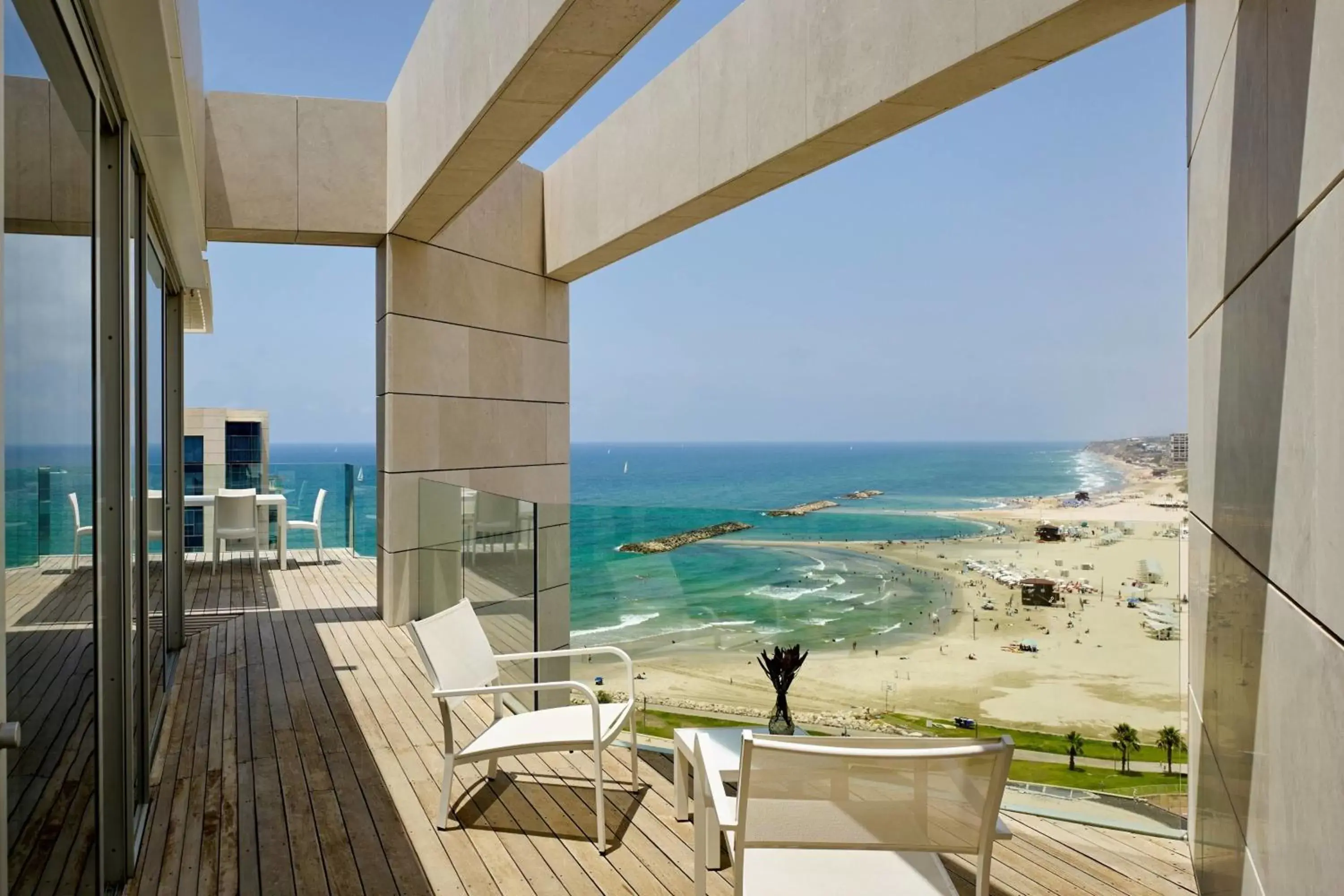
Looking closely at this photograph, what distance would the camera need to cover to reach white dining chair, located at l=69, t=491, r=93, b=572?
1.86m

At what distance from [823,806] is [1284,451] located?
119cm

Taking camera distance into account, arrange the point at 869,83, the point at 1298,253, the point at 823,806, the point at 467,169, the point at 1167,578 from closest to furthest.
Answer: the point at 1298,253 < the point at 823,806 < the point at 1167,578 < the point at 869,83 < the point at 467,169

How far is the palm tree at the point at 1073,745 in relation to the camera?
3.29m

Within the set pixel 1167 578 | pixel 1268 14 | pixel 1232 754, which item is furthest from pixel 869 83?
pixel 1232 754

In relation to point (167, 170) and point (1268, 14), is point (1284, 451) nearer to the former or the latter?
point (1268, 14)

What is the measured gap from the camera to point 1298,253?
59.2 inches

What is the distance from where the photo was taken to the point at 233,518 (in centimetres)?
883

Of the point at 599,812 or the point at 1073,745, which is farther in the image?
the point at 1073,745

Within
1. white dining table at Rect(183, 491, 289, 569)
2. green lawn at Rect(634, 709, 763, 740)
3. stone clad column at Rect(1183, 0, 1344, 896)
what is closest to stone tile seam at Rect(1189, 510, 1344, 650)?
stone clad column at Rect(1183, 0, 1344, 896)

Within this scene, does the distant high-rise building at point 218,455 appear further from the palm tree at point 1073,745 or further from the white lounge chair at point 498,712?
the palm tree at point 1073,745

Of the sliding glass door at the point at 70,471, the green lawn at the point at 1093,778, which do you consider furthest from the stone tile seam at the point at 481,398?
the green lawn at the point at 1093,778

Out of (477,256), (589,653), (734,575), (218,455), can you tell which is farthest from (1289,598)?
(218,455)

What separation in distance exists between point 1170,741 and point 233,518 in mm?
8601

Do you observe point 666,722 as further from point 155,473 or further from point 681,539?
point 155,473
